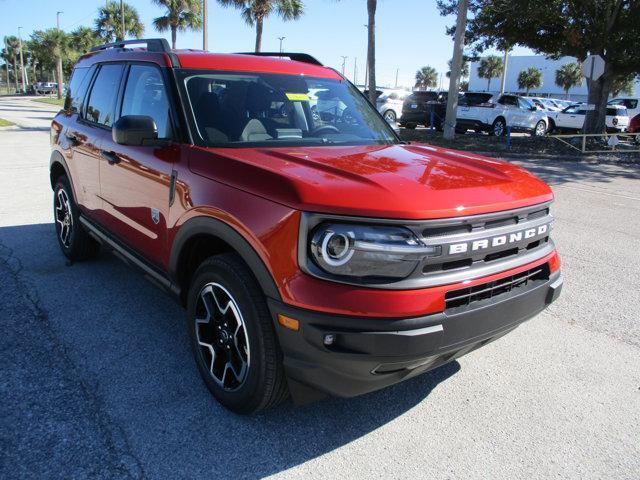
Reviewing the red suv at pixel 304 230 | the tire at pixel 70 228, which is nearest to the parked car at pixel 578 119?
the red suv at pixel 304 230

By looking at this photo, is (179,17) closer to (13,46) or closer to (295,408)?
(295,408)

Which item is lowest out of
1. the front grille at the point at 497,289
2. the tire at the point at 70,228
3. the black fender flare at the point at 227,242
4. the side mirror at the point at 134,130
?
the tire at the point at 70,228

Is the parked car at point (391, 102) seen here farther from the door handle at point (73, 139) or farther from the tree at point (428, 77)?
the tree at point (428, 77)

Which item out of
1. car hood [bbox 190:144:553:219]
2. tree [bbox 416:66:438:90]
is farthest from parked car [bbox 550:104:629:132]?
tree [bbox 416:66:438:90]

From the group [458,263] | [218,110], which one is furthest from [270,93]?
[458,263]

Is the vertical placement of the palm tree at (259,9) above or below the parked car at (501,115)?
above

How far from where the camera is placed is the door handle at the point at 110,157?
3.82 m

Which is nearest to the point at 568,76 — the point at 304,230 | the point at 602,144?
the point at 602,144

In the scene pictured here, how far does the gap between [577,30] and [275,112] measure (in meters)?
16.6

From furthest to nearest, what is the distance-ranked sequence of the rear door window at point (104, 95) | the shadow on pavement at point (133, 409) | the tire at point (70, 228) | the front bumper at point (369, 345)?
the tire at point (70, 228), the rear door window at point (104, 95), the shadow on pavement at point (133, 409), the front bumper at point (369, 345)

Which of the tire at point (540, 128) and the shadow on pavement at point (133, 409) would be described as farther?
the tire at point (540, 128)

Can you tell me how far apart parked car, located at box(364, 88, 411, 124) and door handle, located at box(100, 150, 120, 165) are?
2290 cm

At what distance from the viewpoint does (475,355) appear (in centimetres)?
358

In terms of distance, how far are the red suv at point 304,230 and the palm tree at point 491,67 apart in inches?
3094
